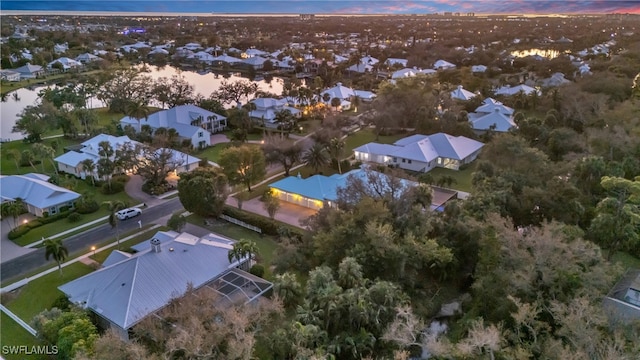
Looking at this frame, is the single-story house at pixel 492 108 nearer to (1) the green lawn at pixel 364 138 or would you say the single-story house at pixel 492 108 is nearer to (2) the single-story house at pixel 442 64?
(1) the green lawn at pixel 364 138

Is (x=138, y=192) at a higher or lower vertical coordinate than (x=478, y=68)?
lower

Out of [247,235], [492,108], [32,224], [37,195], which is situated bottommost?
[247,235]

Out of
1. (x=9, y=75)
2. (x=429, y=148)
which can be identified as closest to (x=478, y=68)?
(x=429, y=148)

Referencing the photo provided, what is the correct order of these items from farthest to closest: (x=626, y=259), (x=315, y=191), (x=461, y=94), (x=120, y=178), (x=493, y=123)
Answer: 1. (x=461, y=94)
2. (x=493, y=123)
3. (x=120, y=178)
4. (x=315, y=191)
5. (x=626, y=259)

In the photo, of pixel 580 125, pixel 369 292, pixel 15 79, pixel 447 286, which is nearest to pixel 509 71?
pixel 580 125

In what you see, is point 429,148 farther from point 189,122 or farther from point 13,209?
point 13,209

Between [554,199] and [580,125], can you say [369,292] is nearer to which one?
[554,199]

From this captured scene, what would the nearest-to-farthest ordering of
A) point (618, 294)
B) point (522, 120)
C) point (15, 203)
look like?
point (618, 294)
point (15, 203)
point (522, 120)
